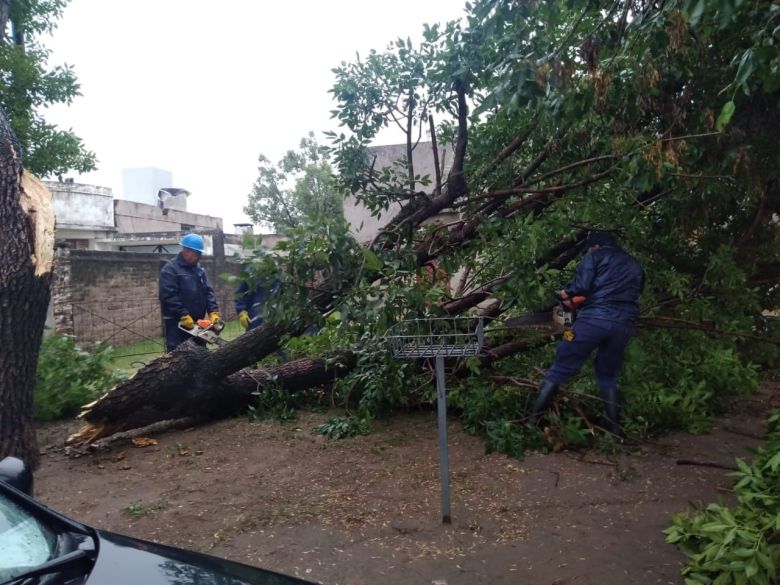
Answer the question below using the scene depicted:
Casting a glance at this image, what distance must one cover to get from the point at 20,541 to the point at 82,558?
0.77ft

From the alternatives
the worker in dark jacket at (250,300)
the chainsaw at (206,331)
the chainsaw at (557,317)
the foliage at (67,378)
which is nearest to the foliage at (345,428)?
the worker in dark jacket at (250,300)

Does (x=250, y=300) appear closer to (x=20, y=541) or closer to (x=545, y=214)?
(x=545, y=214)

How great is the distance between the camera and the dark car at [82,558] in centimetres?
194

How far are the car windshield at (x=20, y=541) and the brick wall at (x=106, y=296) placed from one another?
34.3 feet

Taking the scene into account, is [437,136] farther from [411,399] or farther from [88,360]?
[88,360]

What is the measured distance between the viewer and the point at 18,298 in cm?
474

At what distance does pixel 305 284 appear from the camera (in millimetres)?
4977

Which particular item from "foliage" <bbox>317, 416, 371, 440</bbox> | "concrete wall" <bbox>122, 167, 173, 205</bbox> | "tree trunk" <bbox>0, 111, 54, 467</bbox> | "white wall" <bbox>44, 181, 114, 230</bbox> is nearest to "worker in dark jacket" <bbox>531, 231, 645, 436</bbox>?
"foliage" <bbox>317, 416, 371, 440</bbox>

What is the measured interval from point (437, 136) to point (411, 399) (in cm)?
263

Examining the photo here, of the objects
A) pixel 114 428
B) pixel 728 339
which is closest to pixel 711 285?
pixel 728 339

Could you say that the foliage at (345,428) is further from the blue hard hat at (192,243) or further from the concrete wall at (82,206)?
the concrete wall at (82,206)

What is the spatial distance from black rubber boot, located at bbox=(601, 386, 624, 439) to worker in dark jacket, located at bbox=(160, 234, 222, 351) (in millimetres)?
4177

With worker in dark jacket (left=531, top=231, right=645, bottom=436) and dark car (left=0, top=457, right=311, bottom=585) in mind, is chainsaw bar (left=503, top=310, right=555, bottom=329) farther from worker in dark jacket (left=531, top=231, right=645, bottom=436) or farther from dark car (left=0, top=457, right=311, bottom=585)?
dark car (left=0, top=457, right=311, bottom=585)

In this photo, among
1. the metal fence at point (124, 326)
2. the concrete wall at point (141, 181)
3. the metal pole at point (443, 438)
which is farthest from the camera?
the concrete wall at point (141, 181)
